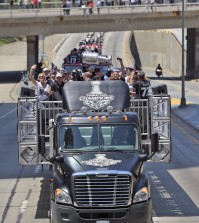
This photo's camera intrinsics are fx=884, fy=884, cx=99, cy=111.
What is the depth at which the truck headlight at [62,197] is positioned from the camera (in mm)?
15266

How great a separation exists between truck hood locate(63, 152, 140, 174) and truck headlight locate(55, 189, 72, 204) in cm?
39

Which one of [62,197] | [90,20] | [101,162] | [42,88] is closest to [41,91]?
[42,88]

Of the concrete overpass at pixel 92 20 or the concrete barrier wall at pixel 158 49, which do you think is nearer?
the concrete overpass at pixel 92 20

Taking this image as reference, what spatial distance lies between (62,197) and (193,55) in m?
67.8

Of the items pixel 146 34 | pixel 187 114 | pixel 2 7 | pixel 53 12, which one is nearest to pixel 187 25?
pixel 53 12

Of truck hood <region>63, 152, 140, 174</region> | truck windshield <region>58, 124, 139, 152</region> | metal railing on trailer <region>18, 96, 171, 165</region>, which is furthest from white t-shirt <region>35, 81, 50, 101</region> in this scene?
truck hood <region>63, 152, 140, 174</region>

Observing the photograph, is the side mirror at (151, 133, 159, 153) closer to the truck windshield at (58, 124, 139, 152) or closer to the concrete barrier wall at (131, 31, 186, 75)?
the truck windshield at (58, 124, 139, 152)

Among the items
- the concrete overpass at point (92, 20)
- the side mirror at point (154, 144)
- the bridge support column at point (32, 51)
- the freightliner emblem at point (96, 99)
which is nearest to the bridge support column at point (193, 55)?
the concrete overpass at point (92, 20)

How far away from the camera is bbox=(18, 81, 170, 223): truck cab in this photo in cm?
1520

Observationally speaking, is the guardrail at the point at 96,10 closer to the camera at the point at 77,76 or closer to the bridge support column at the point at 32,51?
the bridge support column at the point at 32,51

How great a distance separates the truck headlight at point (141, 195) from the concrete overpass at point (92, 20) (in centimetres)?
5717

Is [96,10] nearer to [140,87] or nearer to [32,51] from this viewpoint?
[32,51]

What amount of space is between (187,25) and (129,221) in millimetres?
60815

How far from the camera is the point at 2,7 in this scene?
77062 millimetres
